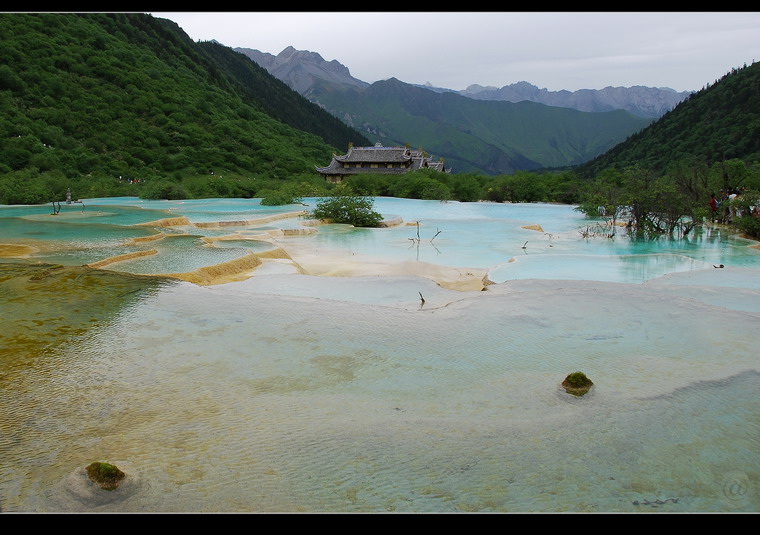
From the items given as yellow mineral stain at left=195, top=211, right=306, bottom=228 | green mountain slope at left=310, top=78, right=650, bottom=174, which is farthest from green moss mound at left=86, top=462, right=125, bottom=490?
green mountain slope at left=310, top=78, right=650, bottom=174

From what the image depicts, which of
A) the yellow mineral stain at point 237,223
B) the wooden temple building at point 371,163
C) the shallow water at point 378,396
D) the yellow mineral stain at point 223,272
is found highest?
the wooden temple building at point 371,163

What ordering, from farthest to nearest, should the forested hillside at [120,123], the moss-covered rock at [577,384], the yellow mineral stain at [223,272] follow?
the forested hillside at [120,123]
the yellow mineral stain at [223,272]
the moss-covered rock at [577,384]

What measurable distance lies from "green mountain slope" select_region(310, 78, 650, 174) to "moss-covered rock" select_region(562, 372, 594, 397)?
119499 mm

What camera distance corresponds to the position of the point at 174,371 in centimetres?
438

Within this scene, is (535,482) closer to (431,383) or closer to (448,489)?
(448,489)

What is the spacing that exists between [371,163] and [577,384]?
35.0 meters

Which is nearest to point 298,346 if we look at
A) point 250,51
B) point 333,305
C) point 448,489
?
point 333,305

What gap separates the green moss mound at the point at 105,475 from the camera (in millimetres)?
2790

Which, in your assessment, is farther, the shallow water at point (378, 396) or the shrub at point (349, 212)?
the shrub at point (349, 212)

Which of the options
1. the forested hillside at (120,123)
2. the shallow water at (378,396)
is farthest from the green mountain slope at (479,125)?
the shallow water at (378,396)

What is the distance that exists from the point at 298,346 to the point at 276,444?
174cm

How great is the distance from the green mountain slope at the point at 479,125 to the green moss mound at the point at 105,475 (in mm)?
121283

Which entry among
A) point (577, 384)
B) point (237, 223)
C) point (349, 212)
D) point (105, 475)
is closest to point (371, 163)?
point (349, 212)

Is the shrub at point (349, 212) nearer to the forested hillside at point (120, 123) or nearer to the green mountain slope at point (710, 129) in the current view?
the forested hillside at point (120, 123)
